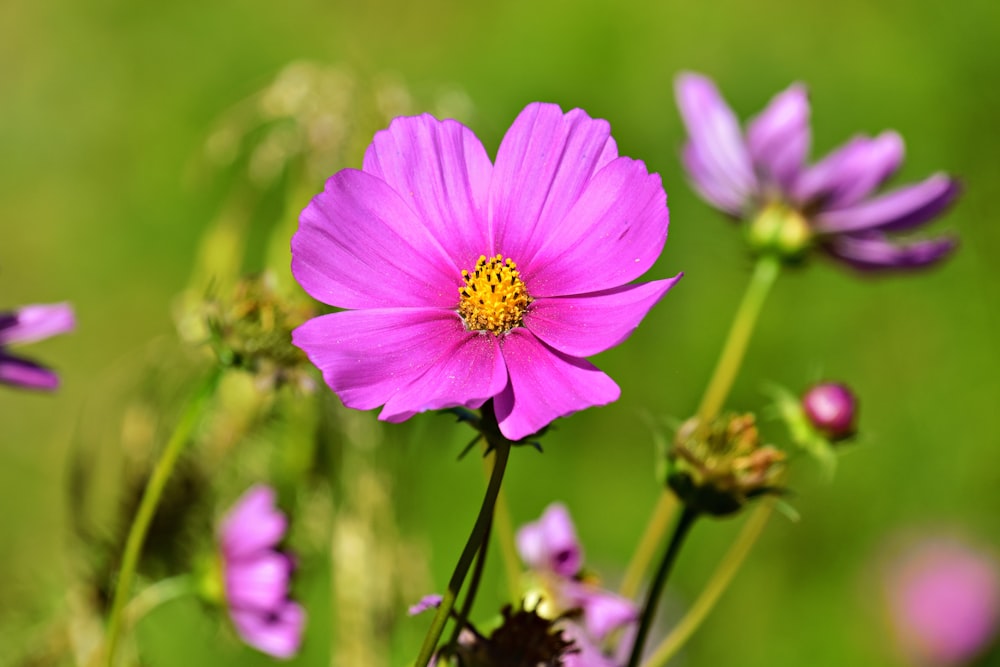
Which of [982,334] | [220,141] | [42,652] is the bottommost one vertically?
[42,652]

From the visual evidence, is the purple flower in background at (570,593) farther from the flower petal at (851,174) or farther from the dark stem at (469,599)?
the flower petal at (851,174)

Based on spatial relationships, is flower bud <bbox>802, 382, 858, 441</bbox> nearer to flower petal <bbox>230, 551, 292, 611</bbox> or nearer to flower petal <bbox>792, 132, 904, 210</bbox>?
flower petal <bbox>792, 132, 904, 210</bbox>

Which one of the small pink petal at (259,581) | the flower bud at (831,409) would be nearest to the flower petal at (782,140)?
the flower bud at (831,409)

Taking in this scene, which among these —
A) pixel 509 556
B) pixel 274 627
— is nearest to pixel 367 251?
pixel 509 556

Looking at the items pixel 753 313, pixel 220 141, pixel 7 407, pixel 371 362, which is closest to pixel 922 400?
pixel 753 313

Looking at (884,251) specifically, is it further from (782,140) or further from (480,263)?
(480,263)

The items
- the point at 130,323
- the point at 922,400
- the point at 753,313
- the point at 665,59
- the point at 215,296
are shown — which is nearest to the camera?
the point at 215,296

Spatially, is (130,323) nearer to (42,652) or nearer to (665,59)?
(665,59)
